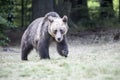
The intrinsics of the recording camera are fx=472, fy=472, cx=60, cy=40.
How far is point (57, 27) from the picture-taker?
1158 centimetres

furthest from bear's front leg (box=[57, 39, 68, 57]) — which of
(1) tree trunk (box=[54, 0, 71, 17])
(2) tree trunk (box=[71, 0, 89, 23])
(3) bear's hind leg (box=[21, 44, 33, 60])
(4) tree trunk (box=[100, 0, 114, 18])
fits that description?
(4) tree trunk (box=[100, 0, 114, 18])

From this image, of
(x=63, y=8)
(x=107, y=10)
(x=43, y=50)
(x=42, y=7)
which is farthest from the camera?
(x=107, y=10)

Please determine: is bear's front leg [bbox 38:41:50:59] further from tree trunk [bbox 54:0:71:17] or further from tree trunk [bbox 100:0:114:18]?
tree trunk [bbox 100:0:114:18]

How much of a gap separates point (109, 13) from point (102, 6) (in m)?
0.88

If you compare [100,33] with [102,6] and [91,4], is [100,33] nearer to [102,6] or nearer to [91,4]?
[102,6]

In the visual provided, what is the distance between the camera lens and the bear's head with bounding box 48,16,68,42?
37.4 feet

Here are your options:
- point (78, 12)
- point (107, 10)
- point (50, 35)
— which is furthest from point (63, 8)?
point (50, 35)

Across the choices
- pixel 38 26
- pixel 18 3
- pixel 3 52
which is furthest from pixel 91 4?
pixel 38 26

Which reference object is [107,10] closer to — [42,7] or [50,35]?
[42,7]

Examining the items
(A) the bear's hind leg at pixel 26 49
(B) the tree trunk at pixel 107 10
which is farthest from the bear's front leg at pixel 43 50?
(B) the tree trunk at pixel 107 10

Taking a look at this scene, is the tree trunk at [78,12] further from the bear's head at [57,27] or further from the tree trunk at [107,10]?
the bear's head at [57,27]

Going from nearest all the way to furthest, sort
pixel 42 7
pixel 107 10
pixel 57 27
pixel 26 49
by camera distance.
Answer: pixel 57 27 → pixel 26 49 → pixel 42 7 → pixel 107 10

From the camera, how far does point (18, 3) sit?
25375 mm

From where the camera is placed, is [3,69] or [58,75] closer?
[58,75]
